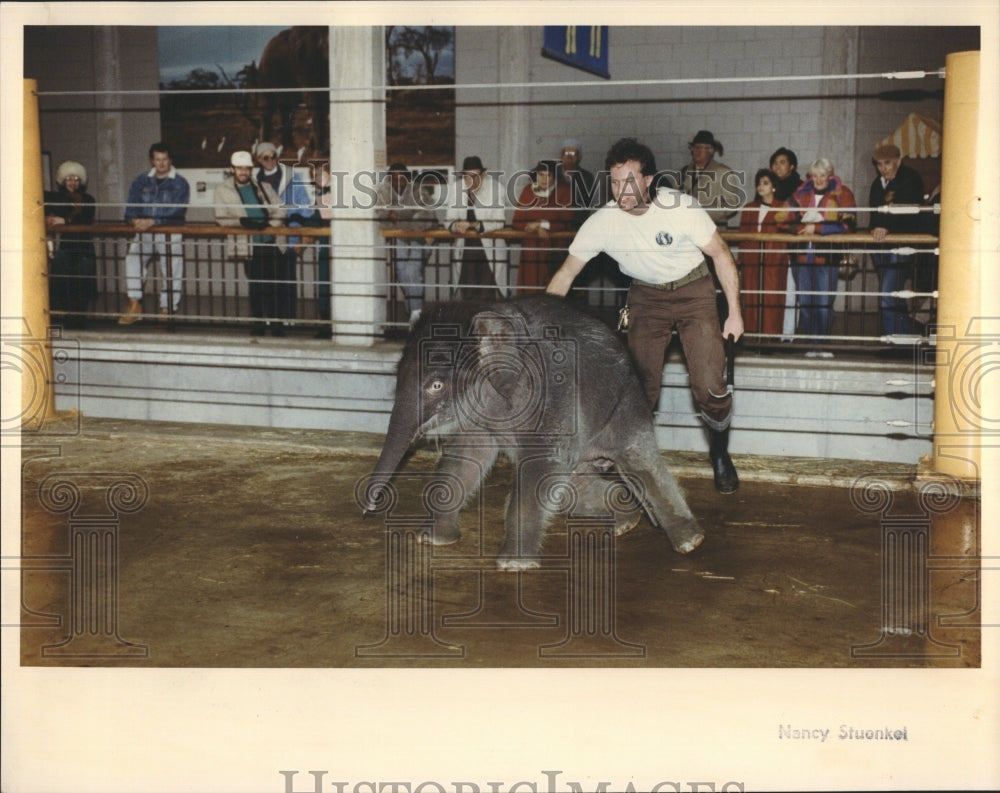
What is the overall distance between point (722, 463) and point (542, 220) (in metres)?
2.81

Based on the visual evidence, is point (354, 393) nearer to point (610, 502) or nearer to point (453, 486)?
point (453, 486)

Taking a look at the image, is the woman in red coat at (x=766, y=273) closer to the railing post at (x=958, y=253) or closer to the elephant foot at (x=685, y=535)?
the railing post at (x=958, y=253)

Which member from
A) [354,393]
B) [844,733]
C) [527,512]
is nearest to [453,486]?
[527,512]

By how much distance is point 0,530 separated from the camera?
3.56 meters

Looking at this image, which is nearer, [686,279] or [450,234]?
[686,279]

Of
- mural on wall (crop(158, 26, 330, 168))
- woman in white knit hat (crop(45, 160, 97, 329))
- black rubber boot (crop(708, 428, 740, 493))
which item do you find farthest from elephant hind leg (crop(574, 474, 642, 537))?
mural on wall (crop(158, 26, 330, 168))

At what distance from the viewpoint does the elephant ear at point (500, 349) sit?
473cm

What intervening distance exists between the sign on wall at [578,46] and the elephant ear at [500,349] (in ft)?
11.3

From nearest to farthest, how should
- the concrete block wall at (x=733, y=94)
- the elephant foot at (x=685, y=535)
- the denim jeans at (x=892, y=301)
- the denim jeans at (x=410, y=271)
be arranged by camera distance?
the elephant foot at (x=685, y=535), the denim jeans at (x=892, y=301), the denim jeans at (x=410, y=271), the concrete block wall at (x=733, y=94)

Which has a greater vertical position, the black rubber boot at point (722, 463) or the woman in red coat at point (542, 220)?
the woman in red coat at point (542, 220)

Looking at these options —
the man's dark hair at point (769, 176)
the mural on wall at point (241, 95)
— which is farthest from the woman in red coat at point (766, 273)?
the mural on wall at point (241, 95)

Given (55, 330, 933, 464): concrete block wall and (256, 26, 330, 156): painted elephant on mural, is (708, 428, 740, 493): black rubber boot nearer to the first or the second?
(55, 330, 933, 464): concrete block wall

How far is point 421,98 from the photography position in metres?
13.7

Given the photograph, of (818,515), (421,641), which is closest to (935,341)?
(818,515)
